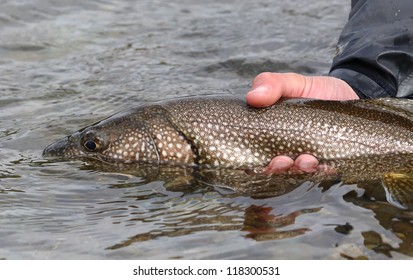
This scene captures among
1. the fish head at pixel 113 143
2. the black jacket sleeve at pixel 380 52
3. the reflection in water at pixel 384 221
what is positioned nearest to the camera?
the reflection in water at pixel 384 221

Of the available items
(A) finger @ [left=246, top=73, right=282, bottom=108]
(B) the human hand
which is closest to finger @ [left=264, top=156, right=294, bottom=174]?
(B) the human hand

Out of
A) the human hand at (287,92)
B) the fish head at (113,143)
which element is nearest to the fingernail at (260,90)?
the human hand at (287,92)

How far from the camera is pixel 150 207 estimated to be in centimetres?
576

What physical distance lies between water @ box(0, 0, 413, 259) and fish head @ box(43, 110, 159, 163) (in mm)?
208

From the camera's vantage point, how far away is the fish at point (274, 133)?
6.45 meters

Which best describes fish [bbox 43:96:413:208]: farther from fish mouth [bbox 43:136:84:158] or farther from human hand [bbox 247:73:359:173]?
fish mouth [bbox 43:136:84:158]

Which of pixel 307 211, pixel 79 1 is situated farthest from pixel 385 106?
pixel 79 1

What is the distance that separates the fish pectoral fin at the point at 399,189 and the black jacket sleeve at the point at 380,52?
1764mm

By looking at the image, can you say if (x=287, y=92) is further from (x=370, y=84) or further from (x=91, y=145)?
(x=91, y=145)

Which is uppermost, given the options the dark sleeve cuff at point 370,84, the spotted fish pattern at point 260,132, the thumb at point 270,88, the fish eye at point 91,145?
the thumb at point 270,88

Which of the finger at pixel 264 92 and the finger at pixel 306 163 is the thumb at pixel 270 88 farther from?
the finger at pixel 306 163

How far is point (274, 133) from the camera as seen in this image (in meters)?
6.47

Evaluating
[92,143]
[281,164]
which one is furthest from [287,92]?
[92,143]
